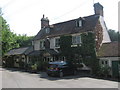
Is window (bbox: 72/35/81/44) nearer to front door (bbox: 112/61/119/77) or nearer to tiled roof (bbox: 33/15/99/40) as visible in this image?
tiled roof (bbox: 33/15/99/40)

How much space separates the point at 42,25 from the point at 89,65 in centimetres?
1719

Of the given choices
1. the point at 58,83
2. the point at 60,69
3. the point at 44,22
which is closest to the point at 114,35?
the point at 44,22

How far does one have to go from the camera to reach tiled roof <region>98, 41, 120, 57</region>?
20.0m

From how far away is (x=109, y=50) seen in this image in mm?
21219

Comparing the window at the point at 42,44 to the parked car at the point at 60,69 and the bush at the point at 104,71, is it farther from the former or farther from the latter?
the bush at the point at 104,71

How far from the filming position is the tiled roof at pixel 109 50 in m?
20.0

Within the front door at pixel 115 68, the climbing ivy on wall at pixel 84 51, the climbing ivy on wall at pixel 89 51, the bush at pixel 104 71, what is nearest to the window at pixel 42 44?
the climbing ivy on wall at pixel 84 51

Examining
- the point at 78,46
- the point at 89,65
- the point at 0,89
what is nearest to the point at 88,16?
the point at 78,46

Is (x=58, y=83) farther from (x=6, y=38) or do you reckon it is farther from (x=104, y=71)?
(x=6, y=38)

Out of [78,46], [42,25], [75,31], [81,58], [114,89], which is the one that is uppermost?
[42,25]

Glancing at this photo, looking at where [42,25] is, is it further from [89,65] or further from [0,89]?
[0,89]

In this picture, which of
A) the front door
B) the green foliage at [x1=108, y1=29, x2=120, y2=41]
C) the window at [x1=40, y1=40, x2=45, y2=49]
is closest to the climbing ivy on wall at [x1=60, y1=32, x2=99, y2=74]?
the front door

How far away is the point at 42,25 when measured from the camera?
35688 mm

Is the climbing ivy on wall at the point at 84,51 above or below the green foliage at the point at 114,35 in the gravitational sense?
below
